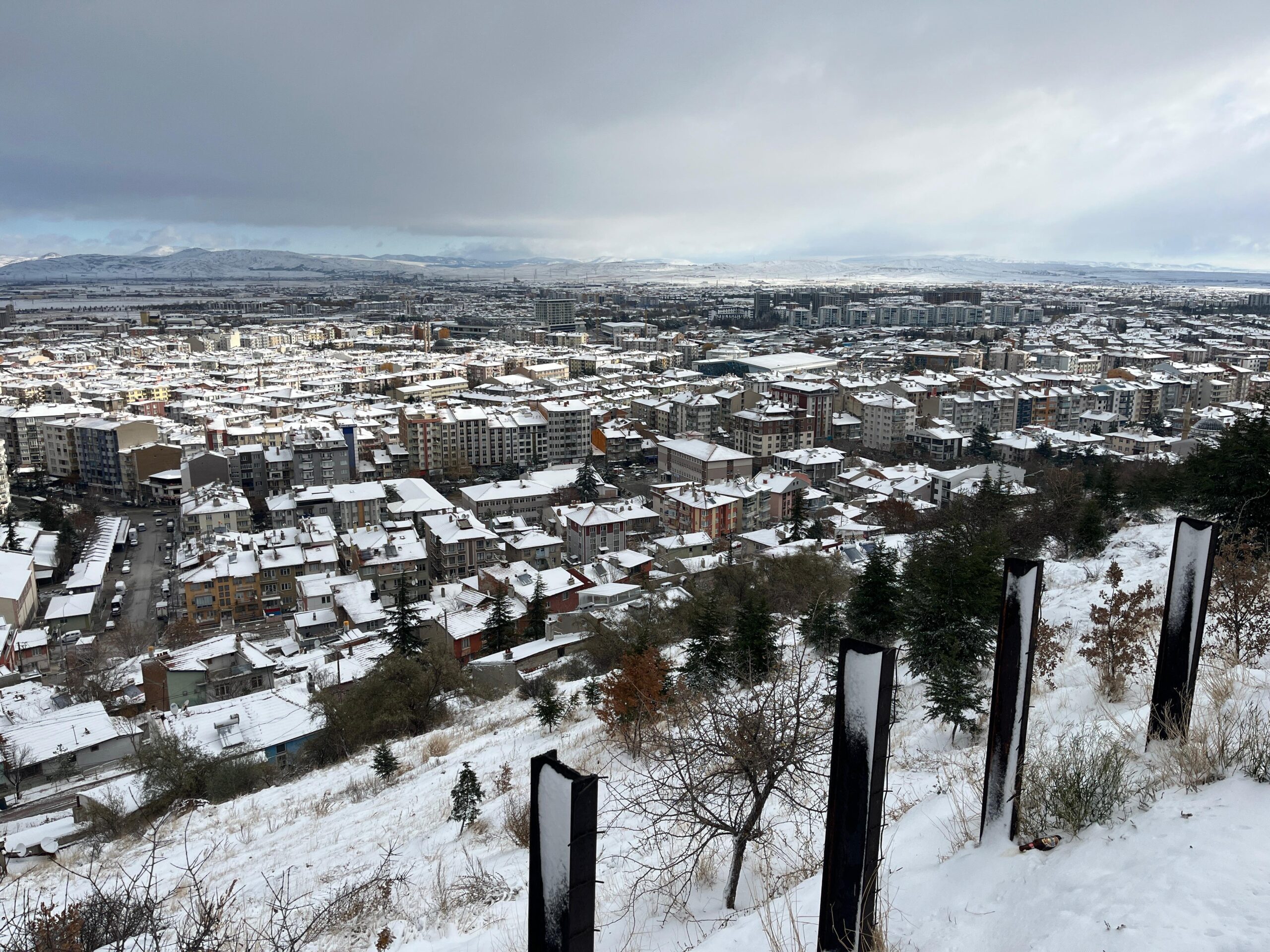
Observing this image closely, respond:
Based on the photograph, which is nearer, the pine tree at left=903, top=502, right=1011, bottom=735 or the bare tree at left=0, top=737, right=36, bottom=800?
the pine tree at left=903, top=502, right=1011, bottom=735

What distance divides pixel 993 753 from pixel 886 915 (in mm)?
298

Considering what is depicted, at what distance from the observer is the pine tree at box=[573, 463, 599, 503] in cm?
1662

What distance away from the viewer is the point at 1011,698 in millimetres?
1212

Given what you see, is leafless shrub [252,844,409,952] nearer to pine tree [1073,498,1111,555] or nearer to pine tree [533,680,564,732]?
pine tree [533,680,564,732]

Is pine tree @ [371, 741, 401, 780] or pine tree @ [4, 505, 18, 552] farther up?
pine tree @ [371, 741, 401, 780]

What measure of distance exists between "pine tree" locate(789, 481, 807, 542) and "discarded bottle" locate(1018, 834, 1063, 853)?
11.4 metres

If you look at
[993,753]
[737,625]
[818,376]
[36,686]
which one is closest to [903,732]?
[737,625]

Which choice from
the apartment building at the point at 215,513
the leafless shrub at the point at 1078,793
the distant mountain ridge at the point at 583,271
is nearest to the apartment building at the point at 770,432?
the apartment building at the point at 215,513

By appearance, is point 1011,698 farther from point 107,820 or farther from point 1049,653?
point 107,820

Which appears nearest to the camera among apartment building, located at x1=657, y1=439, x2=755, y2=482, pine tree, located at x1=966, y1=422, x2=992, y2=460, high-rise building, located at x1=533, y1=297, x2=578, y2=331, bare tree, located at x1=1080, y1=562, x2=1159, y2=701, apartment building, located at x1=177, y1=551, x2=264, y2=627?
bare tree, located at x1=1080, y1=562, x2=1159, y2=701

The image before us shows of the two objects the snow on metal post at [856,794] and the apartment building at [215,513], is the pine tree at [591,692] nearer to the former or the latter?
the snow on metal post at [856,794]

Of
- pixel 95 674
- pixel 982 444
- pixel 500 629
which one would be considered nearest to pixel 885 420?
pixel 982 444

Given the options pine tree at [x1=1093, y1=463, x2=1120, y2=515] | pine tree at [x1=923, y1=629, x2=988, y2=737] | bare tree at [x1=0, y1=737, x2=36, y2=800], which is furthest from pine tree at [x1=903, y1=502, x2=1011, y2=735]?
bare tree at [x1=0, y1=737, x2=36, y2=800]

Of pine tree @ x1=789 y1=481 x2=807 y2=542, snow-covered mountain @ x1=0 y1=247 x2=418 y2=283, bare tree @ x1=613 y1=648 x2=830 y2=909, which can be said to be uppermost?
snow-covered mountain @ x1=0 y1=247 x2=418 y2=283
